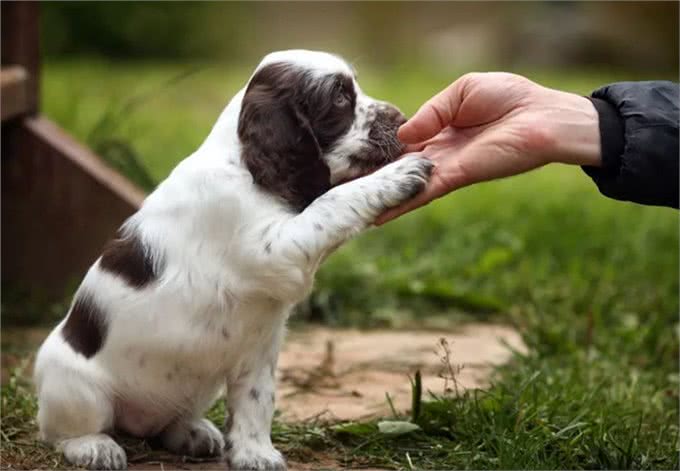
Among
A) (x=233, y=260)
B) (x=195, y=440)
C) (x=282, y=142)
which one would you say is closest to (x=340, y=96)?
(x=282, y=142)

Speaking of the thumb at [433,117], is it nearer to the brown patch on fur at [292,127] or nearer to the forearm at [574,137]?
the brown patch on fur at [292,127]

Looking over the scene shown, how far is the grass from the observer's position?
4.29m

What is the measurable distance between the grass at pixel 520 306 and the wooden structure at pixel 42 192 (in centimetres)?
61

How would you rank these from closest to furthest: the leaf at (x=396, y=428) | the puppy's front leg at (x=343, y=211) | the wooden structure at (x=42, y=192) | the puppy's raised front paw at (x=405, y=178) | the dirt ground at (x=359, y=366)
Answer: the puppy's front leg at (x=343, y=211)
the puppy's raised front paw at (x=405, y=178)
the leaf at (x=396, y=428)
the dirt ground at (x=359, y=366)
the wooden structure at (x=42, y=192)

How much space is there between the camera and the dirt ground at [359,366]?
192 inches

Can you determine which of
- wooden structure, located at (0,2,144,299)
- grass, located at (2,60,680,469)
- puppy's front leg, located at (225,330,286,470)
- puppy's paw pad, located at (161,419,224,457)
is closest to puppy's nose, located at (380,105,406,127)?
puppy's front leg, located at (225,330,286,470)

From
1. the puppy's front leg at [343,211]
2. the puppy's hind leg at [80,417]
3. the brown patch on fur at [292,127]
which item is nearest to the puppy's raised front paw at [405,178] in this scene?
the puppy's front leg at [343,211]

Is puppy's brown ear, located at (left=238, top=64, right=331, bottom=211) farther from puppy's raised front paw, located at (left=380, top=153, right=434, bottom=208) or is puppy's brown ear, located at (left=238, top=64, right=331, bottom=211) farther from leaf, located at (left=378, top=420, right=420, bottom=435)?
leaf, located at (left=378, top=420, right=420, bottom=435)

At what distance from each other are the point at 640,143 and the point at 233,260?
1.29 m

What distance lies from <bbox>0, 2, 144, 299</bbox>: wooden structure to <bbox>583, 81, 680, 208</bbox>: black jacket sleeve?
2994 millimetres

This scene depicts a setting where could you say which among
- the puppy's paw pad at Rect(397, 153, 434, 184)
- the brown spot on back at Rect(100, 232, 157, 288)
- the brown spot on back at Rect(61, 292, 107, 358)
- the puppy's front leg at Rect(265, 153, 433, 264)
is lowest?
the brown spot on back at Rect(61, 292, 107, 358)

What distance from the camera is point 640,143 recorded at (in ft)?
12.8

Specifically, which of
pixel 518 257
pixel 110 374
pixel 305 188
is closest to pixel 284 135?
pixel 305 188

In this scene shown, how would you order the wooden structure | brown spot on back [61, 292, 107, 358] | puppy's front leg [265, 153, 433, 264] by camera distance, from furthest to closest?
1. the wooden structure
2. brown spot on back [61, 292, 107, 358]
3. puppy's front leg [265, 153, 433, 264]
